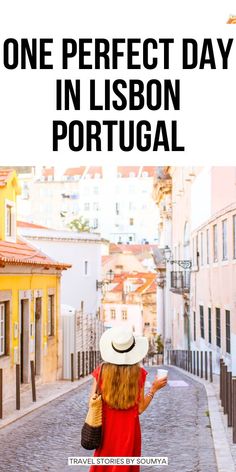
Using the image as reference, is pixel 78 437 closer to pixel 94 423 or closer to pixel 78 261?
pixel 94 423

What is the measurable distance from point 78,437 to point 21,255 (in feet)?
23.1

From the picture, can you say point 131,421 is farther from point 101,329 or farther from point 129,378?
point 101,329

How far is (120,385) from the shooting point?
5426 millimetres

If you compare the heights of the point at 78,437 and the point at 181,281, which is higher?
the point at 181,281

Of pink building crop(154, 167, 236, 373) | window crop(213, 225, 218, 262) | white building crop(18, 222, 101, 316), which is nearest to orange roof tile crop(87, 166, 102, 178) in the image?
white building crop(18, 222, 101, 316)

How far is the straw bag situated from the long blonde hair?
51mm

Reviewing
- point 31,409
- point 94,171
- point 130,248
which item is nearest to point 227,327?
point 31,409

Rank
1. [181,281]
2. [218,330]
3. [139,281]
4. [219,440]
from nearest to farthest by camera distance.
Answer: [219,440], [218,330], [181,281], [139,281]

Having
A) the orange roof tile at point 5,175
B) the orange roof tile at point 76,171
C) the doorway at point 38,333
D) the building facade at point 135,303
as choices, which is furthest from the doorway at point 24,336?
the orange roof tile at point 76,171

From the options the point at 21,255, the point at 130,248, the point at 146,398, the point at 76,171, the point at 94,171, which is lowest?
the point at 146,398

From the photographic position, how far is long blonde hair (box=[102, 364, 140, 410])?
5.42 metres

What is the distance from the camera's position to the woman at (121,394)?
17.8 feet

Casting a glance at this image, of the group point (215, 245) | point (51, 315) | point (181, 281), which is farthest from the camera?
point (181, 281)

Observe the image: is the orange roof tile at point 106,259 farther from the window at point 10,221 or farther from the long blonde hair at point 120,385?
the long blonde hair at point 120,385
